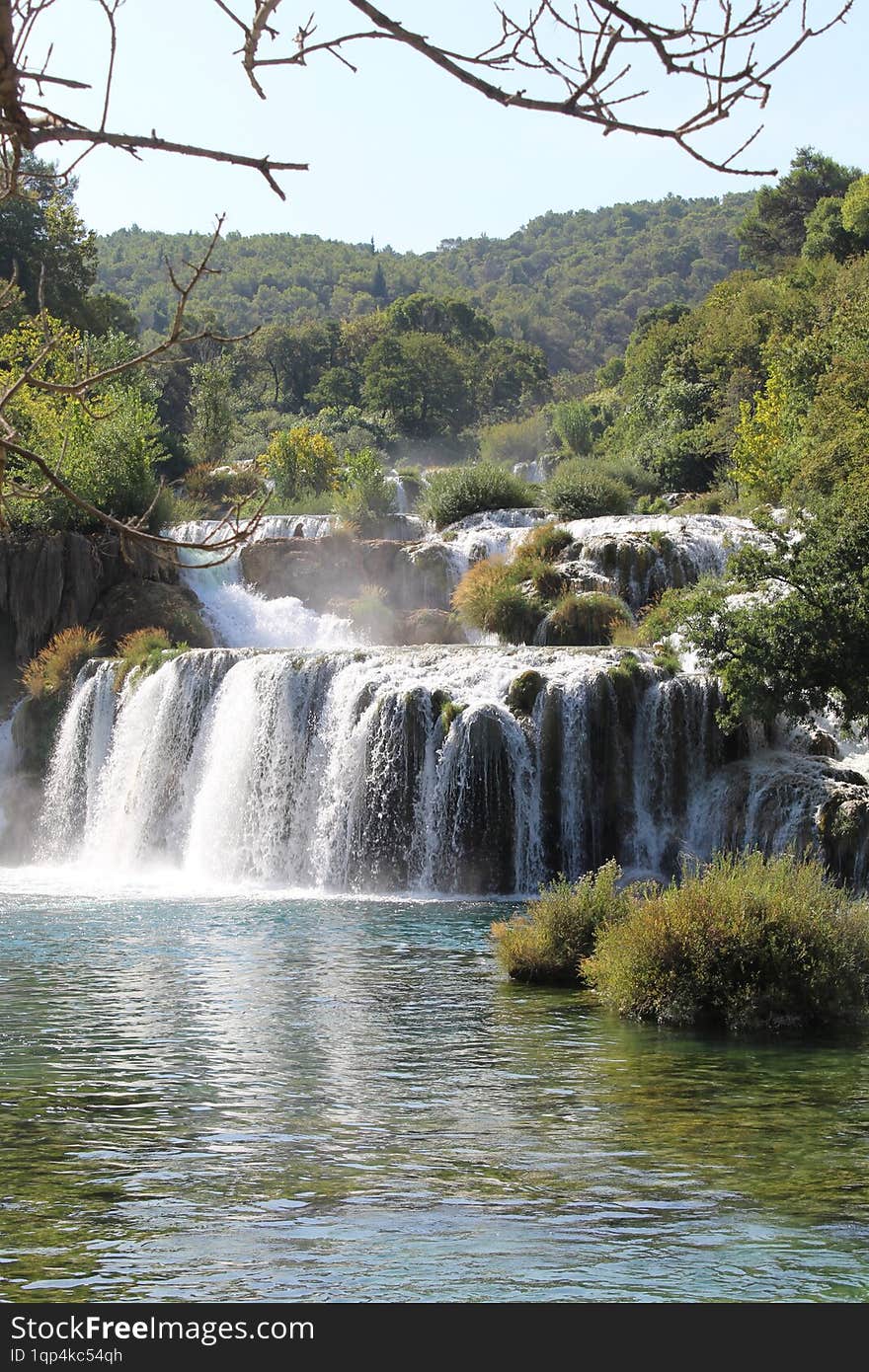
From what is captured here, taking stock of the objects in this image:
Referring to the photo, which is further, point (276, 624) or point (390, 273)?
point (390, 273)

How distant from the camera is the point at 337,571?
32844 mm

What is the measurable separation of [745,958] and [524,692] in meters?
10.2

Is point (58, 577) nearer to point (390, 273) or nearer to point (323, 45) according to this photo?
point (323, 45)

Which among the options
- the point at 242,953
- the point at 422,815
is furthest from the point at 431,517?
the point at 242,953

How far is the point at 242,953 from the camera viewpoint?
15828mm

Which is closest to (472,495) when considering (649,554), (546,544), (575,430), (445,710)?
(546,544)

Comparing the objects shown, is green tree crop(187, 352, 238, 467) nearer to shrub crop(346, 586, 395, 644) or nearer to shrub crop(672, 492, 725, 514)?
shrub crop(672, 492, 725, 514)

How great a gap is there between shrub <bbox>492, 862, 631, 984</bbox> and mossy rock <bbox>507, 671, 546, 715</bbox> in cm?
768

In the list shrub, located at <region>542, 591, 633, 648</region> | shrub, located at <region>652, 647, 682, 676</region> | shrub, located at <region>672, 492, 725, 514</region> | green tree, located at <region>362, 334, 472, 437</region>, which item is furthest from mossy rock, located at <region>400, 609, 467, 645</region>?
green tree, located at <region>362, 334, 472, 437</region>

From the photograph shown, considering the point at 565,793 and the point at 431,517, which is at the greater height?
the point at 431,517

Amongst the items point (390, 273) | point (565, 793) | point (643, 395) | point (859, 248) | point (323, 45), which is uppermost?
point (390, 273)

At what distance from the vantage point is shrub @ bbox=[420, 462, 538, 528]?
3606 cm

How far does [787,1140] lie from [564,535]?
852 inches

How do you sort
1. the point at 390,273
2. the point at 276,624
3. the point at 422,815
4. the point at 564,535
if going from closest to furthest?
the point at 422,815, the point at 564,535, the point at 276,624, the point at 390,273
